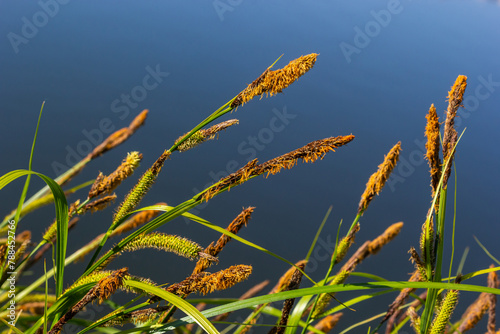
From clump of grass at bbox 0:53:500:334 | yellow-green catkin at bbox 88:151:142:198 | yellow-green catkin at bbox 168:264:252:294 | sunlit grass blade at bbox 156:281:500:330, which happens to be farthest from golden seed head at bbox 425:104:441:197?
yellow-green catkin at bbox 88:151:142:198

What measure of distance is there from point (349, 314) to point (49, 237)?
178 cm

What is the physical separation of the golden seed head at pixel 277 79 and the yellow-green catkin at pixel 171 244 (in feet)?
0.65

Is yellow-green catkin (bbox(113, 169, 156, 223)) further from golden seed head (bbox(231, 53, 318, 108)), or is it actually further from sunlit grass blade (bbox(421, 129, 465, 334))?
sunlit grass blade (bbox(421, 129, 465, 334))

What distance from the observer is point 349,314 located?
228cm

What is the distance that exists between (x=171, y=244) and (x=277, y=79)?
0.87ft

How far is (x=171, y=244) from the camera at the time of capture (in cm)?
66

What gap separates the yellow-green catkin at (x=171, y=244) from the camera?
0.65 m

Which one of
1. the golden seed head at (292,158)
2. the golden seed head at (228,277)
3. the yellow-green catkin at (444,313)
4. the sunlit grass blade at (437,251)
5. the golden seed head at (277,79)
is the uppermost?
the golden seed head at (277,79)

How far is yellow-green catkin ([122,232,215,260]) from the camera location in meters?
0.65

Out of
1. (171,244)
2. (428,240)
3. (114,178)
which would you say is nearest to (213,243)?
(171,244)

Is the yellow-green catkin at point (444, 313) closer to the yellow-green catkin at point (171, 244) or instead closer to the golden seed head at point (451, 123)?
the golden seed head at point (451, 123)

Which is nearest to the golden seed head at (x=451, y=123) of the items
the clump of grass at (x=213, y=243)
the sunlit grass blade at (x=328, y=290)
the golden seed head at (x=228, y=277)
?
the clump of grass at (x=213, y=243)

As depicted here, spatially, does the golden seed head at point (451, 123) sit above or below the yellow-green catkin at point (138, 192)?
below

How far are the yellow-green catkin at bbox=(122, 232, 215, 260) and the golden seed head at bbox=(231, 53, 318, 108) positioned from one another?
20 cm
